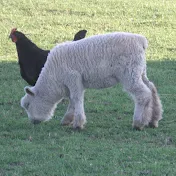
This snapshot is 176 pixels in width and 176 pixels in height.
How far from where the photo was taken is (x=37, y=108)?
10.0 m

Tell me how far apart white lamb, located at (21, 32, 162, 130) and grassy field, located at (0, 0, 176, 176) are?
0.24m

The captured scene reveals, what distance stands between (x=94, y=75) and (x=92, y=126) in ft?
2.55

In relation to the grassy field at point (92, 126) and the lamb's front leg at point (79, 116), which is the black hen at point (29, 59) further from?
the lamb's front leg at point (79, 116)

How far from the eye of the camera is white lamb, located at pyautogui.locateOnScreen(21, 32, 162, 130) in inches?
384

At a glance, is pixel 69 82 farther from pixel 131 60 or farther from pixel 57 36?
pixel 57 36

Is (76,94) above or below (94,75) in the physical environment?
below

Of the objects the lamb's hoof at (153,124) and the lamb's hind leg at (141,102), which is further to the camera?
the lamb's hoof at (153,124)

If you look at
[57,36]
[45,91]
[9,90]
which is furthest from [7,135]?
[57,36]

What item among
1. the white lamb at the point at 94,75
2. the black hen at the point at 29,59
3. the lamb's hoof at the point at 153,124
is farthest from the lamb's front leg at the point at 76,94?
the black hen at the point at 29,59

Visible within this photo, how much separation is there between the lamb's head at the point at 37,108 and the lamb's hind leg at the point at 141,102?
4.01ft

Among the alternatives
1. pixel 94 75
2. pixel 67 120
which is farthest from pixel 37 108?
pixel 94 75

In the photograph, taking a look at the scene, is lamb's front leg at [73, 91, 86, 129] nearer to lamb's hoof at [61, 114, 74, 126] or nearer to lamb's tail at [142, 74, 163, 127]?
lamb's hoof at [61, 114, 74, 126]

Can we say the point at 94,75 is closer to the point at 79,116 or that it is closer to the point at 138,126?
the point at 79,116

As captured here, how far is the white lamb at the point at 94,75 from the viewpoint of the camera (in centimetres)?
974
